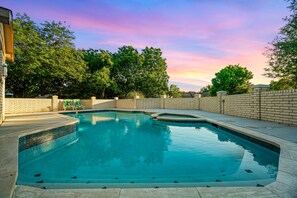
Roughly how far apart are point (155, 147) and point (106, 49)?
21.3 meters

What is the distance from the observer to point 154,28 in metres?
10.2

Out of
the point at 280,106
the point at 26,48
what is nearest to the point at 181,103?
the point at 280,106

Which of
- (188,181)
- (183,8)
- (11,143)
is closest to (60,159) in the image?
(11,143)

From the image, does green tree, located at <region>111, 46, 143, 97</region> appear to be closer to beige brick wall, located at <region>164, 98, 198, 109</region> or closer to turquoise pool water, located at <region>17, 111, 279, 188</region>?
beige brick wall, located at <region>164, 98, 198, 109</region>

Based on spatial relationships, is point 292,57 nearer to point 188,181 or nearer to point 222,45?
point 222,45

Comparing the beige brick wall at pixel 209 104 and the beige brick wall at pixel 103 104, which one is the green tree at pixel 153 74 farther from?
the beige brick wall at pixel 209 104

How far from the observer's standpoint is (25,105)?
14633 mm

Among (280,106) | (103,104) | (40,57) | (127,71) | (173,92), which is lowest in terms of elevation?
(103,104)

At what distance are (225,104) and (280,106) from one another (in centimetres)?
514

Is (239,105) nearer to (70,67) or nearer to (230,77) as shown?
(70,67)

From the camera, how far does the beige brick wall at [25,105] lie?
13473mm

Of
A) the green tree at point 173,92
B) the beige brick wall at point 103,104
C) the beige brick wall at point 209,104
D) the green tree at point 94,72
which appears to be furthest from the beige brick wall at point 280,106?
the green tree at point 173,92

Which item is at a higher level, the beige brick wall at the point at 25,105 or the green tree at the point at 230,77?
the green tree at the point at 230,77

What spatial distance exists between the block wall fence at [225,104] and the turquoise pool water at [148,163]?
260 centimetres
